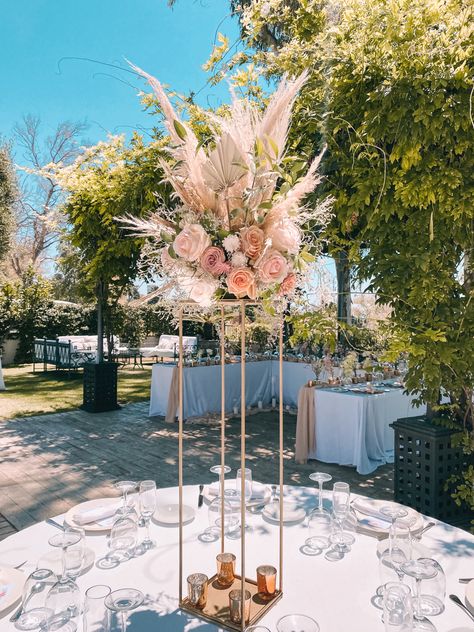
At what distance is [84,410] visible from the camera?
8.44m

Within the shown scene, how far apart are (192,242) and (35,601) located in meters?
1.07

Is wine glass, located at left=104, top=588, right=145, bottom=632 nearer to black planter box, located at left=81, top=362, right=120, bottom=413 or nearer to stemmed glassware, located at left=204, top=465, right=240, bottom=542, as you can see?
stemmed glassware, located at left=204, top=465, right=240, bottom=542

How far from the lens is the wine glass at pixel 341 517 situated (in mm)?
1736

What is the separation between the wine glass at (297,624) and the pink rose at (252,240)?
97cm

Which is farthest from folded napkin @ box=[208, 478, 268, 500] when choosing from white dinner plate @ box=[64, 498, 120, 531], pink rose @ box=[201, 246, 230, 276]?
pink rose @ box=[201, 246, 230, 276]

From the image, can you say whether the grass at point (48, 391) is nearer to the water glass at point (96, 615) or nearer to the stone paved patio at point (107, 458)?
the stone paved patio at point (107, 458)

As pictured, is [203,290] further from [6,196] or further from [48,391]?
[6,196]

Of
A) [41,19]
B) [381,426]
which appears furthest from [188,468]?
[41,19]

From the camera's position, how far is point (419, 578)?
1297 mm

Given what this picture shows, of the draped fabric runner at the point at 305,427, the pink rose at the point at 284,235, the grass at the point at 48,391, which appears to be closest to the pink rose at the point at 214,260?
the pink rose at the point at 284,235

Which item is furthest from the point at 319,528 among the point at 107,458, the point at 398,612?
the point at 107,458

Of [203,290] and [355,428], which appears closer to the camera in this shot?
[203,290]

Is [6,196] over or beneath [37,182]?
beneath

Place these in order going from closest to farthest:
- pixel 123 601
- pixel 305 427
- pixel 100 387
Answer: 1. pixel 123 601
2. pixel 305 427
3. pixel 100 387
